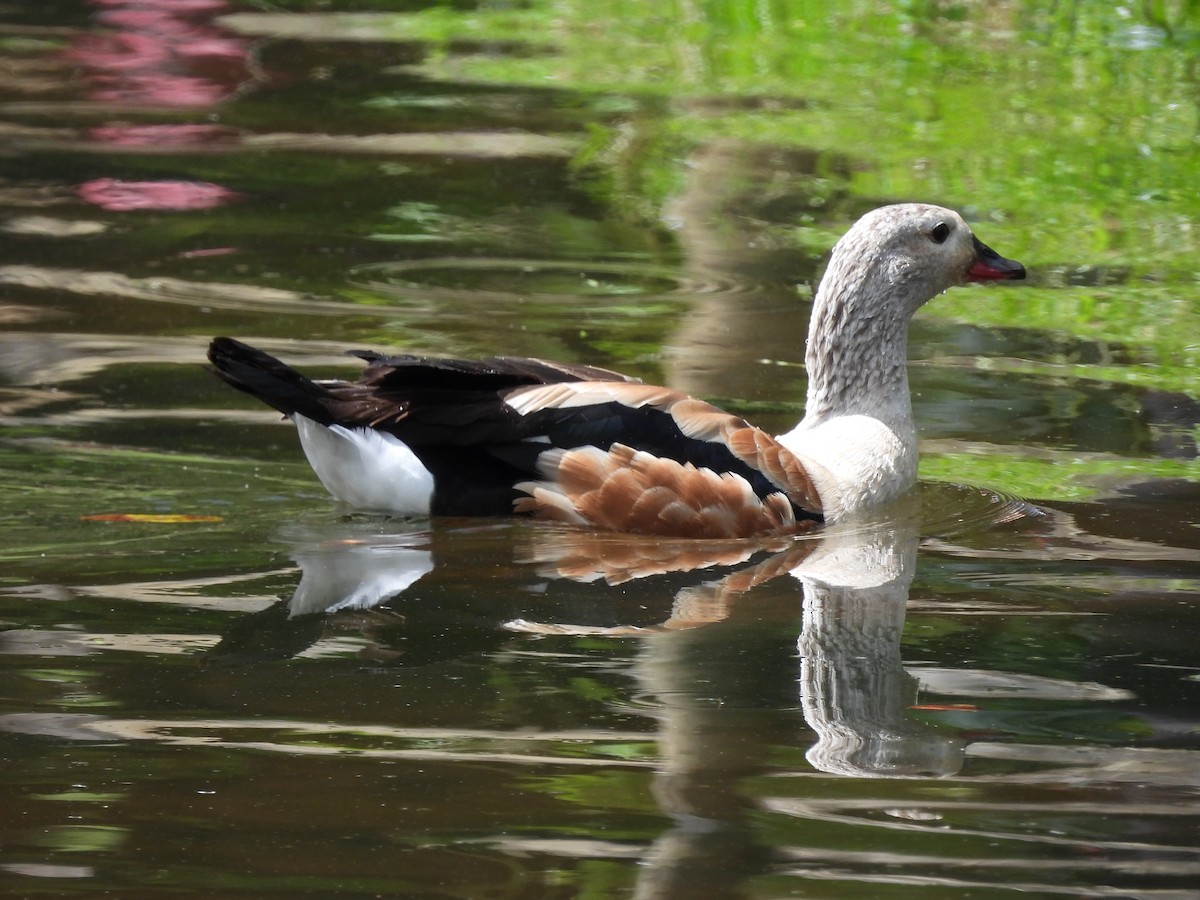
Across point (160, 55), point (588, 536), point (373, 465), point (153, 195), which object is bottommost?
point (588, 536)

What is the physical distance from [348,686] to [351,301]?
519 cm

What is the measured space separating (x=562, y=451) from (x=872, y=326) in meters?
1.39

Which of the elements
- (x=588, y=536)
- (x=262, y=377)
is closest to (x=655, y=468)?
(x=588, y=536)

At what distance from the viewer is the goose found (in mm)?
7422

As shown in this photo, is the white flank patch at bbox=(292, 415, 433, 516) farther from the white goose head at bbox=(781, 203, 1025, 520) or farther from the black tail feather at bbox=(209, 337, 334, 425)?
the white goose head at bbox=(781, 203, 1025, 520)

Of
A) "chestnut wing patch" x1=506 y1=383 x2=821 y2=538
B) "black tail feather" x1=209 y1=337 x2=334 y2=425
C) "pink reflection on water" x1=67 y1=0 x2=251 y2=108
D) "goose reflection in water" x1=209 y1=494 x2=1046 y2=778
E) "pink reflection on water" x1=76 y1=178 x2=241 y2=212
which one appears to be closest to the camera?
"goose reflection in water" x1=209 y1=494 x2=1046 y2=778

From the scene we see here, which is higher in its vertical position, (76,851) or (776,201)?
(776,201)

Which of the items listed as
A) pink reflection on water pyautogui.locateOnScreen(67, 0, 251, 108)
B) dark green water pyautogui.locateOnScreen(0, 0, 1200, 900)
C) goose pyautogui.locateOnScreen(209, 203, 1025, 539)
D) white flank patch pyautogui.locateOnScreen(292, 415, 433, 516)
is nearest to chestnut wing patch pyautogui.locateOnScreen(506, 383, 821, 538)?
goose pyautogui.locateOnScreen(209, 203, 1025, 539)

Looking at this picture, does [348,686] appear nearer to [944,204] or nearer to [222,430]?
[222,430]

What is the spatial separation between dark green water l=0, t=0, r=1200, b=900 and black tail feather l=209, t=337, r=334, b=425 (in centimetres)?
45

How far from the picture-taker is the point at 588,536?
7.43m

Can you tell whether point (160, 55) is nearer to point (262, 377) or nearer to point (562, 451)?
point (262, 377)

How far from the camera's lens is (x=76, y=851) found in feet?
14.5

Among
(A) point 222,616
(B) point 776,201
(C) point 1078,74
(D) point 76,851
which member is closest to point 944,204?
(B) point 776,201
